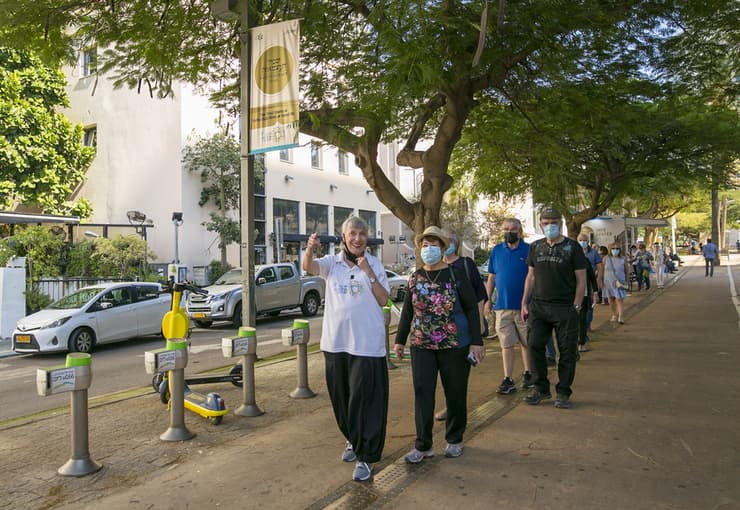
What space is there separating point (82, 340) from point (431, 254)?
33.5 ft

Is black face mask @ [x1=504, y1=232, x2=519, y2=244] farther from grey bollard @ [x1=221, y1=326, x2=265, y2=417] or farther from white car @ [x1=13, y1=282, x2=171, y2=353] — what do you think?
white car @ [x1=13, y1=282, x2=171, y2=353]

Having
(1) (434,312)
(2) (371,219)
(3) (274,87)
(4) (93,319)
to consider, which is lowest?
(4) (93,319)

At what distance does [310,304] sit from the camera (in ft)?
62.1

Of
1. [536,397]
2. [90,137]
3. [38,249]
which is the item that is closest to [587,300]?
[536,397]

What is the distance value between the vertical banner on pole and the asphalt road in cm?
342

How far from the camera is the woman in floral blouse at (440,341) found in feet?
14.9

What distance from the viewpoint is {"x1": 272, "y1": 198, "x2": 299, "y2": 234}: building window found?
32.5 m

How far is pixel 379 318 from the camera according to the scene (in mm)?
4320

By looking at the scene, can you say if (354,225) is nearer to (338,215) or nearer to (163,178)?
(163,178)

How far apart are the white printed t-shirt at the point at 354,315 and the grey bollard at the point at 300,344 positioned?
2.51 metres

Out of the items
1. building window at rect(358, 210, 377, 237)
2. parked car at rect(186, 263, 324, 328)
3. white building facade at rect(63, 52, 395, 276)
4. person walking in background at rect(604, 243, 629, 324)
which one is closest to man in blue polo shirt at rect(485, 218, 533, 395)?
person walking in background at rect(604, 243, 629, 324)

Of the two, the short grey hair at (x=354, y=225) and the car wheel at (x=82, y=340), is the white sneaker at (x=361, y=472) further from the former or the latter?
the car wheel at (x=82, y=340)

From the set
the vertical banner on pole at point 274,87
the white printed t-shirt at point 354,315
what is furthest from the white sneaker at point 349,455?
the vertical banner on pole at point 274,87

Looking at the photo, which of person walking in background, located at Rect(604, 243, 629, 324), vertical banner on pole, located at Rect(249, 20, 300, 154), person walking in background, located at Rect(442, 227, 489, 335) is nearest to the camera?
person walking in background, located at Rect(442, 227, 489, 335)
